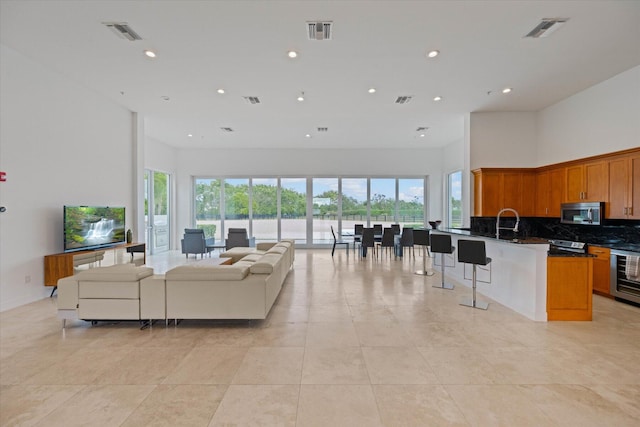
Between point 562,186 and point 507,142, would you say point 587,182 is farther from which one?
point 507,142

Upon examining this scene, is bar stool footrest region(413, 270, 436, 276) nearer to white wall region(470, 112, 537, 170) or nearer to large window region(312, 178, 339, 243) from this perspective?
white wall region(470, 112, 537, 170)

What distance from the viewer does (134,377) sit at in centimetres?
253

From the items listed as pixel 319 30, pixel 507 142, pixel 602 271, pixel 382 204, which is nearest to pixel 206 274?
pixel 319 30

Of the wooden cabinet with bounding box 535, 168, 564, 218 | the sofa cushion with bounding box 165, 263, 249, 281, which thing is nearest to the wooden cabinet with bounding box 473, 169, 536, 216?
the wooden cabinet with bounding box 535, 168, 564, 218

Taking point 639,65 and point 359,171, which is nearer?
point 639,65

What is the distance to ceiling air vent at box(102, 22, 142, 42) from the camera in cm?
371

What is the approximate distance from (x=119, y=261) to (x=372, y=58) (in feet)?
19.9

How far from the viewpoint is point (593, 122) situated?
557 centimetres

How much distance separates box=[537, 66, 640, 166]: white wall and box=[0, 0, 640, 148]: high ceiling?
0.83 feet

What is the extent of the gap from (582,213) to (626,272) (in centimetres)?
140

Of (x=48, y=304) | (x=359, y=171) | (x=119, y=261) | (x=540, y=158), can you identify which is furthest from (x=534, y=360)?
(x=359, y=171)

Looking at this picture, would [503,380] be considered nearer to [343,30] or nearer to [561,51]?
[343,30]

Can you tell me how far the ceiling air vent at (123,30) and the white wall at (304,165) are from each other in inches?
277

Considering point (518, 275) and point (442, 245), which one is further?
point (442, 245)
